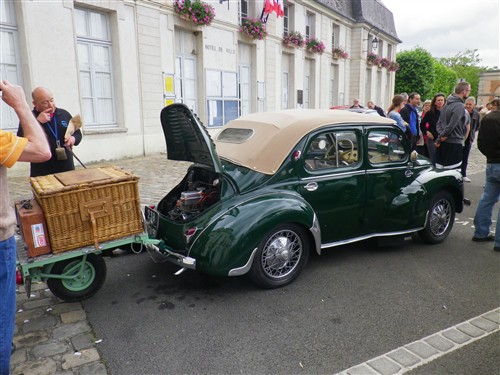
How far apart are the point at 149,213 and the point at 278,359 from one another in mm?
2233

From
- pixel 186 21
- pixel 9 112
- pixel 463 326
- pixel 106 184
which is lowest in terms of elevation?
pixel 463 326

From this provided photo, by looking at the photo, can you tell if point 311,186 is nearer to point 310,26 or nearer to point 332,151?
point 332,151

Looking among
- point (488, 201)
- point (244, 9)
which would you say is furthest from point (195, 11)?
point (488, 201)

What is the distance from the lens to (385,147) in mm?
4887

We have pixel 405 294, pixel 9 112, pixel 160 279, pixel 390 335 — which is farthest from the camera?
pixel 9 112

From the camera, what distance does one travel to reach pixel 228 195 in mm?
3953

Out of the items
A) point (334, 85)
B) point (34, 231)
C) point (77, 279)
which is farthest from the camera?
point (334, 85)

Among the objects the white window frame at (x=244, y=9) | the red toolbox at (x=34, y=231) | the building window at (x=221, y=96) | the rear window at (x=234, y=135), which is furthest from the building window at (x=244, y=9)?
the red toolbox at (x=34, y=231)

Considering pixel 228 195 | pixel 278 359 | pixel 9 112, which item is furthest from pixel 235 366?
pixel 9 112

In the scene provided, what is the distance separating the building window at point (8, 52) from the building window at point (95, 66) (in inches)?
66.7

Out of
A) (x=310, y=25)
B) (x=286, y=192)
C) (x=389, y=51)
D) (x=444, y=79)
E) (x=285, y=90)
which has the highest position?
(x=444, y=79)

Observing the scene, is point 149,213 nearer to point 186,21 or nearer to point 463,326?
point 463,326

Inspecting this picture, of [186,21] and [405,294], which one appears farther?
[186,21]

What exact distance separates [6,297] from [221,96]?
556 inches
